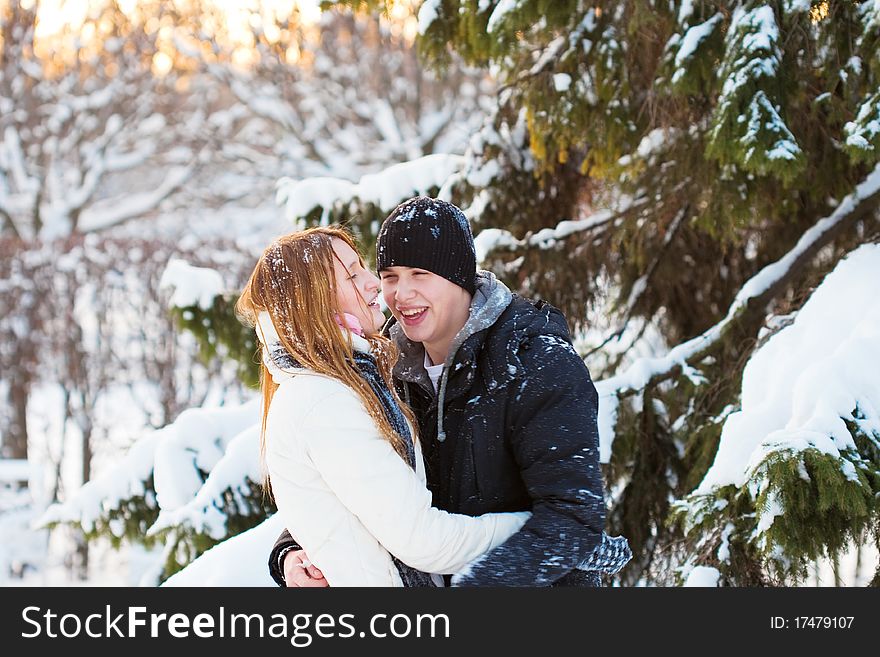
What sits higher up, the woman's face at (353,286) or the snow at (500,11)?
the snow at (500,11)

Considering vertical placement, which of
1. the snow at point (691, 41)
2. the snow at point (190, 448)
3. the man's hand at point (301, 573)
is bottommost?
the man's hand at point (301, 573)

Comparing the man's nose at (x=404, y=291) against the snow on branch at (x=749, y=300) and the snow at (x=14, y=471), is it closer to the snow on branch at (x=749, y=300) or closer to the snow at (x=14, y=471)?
the snow on branch at (x=749, y=300)

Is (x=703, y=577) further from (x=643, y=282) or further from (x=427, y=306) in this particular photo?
(x=643, y=282)

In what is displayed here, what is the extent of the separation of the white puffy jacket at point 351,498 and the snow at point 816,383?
872 mm

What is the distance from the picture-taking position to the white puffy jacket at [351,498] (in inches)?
80.4

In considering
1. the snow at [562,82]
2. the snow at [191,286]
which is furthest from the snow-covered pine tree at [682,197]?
the snow at [191,286]

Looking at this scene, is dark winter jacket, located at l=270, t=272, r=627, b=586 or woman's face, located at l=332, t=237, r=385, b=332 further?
woman's face, located at l=332, t=237, r=385, b=332

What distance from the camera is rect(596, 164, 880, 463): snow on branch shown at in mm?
3814

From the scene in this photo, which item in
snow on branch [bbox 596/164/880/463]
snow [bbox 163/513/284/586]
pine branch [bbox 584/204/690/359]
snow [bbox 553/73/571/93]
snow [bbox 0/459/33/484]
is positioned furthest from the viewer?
snow [bbox 0/459/33/484]

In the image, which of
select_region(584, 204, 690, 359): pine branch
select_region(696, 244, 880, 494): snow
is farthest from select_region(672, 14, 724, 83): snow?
select_region(584, 204, 690, 359): pine branch

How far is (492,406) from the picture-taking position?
226cm

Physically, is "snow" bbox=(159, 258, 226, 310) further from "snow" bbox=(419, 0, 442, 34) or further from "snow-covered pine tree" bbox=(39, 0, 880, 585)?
"snow" bbox=(419, 0, 442, 34)

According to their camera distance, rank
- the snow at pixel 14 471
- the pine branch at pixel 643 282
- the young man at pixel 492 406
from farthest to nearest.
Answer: the snow at pixel 14 471, the pine branch at pixel 643 282, the young man at pixel 492 406

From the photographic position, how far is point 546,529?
213cm
